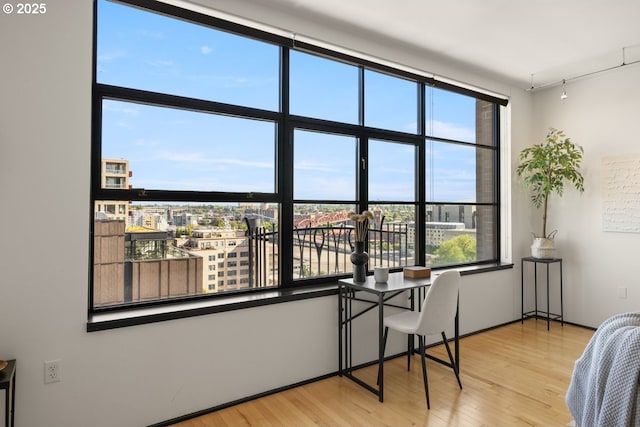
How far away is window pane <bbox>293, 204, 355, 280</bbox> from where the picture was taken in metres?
3.10

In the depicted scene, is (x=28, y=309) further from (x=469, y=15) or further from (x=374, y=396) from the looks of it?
(x=469, y=15)

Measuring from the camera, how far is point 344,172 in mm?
3326

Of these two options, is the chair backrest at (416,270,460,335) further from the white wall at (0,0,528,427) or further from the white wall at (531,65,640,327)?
the white wall at (531,65,640,327)

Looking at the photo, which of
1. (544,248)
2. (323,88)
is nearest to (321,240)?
(323,88)

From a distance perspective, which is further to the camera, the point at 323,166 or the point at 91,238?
the point at 323,166

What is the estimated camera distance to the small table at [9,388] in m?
1.67

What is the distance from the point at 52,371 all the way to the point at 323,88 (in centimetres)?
263

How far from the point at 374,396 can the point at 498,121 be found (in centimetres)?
349

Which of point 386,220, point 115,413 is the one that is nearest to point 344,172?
point 386,220

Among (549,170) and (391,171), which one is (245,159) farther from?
(549,170)

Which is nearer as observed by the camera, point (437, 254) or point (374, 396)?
point (374, 396)

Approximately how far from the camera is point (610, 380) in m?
1.68

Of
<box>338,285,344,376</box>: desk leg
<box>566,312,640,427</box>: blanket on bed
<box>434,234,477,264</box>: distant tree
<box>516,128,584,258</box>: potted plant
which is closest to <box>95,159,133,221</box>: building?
<box>338,285,344,376</box>: desk leg

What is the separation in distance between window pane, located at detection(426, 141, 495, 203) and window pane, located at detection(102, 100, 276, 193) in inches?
71.5
